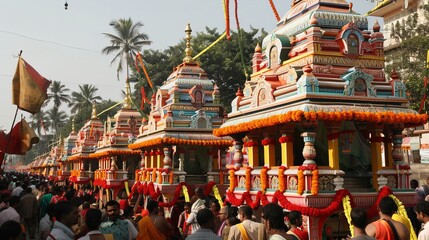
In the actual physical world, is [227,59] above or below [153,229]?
above

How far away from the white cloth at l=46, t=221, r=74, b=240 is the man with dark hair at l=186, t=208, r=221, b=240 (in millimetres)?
1362

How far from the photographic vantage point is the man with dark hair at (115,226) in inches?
266

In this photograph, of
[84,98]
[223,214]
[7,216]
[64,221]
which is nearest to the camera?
[64,221]

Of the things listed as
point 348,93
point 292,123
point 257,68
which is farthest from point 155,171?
point 348,93

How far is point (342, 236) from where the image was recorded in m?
12.3

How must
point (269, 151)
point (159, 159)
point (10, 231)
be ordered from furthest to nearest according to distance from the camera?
point (159, 159) → point (269, 151) → point (10, 231)

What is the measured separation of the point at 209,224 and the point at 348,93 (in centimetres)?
674

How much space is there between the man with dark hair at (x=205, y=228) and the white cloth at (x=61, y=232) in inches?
53.6

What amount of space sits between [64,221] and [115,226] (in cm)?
109

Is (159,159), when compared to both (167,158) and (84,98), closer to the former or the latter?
(167,158)

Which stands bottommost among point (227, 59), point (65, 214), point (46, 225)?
point (46, 225)

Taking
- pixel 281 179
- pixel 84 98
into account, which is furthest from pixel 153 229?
pixel 84 98

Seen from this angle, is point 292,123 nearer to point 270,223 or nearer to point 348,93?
point 348,93

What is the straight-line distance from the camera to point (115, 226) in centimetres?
682
